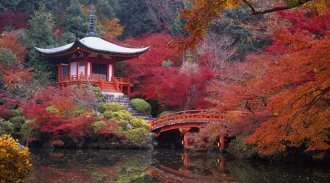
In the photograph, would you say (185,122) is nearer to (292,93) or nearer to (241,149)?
(241,149)

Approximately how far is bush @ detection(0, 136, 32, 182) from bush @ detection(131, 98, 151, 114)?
1943 centimetres

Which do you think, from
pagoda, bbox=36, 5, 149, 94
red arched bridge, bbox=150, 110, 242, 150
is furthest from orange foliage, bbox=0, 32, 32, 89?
red arched bridge, bbox=150, 110, 242, 150

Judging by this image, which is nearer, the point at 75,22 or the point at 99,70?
the point at 99,70

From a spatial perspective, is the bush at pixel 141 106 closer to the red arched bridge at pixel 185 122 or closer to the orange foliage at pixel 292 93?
the red arched bridge at pixel 185 122

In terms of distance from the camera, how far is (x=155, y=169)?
48.2ft

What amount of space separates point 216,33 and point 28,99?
1400 cm

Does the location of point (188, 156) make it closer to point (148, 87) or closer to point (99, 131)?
point (99, 131)

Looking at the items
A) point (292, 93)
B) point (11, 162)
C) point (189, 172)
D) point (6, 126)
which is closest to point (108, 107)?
point (6, 126)

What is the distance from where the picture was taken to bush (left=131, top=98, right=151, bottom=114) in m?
25.9

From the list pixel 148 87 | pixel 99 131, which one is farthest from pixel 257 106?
pixel 148 87

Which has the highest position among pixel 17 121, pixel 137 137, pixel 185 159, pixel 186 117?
pixel 186 117

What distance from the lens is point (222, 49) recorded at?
28844mm

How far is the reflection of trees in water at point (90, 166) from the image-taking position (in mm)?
12208

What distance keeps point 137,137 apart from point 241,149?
5.13 m
